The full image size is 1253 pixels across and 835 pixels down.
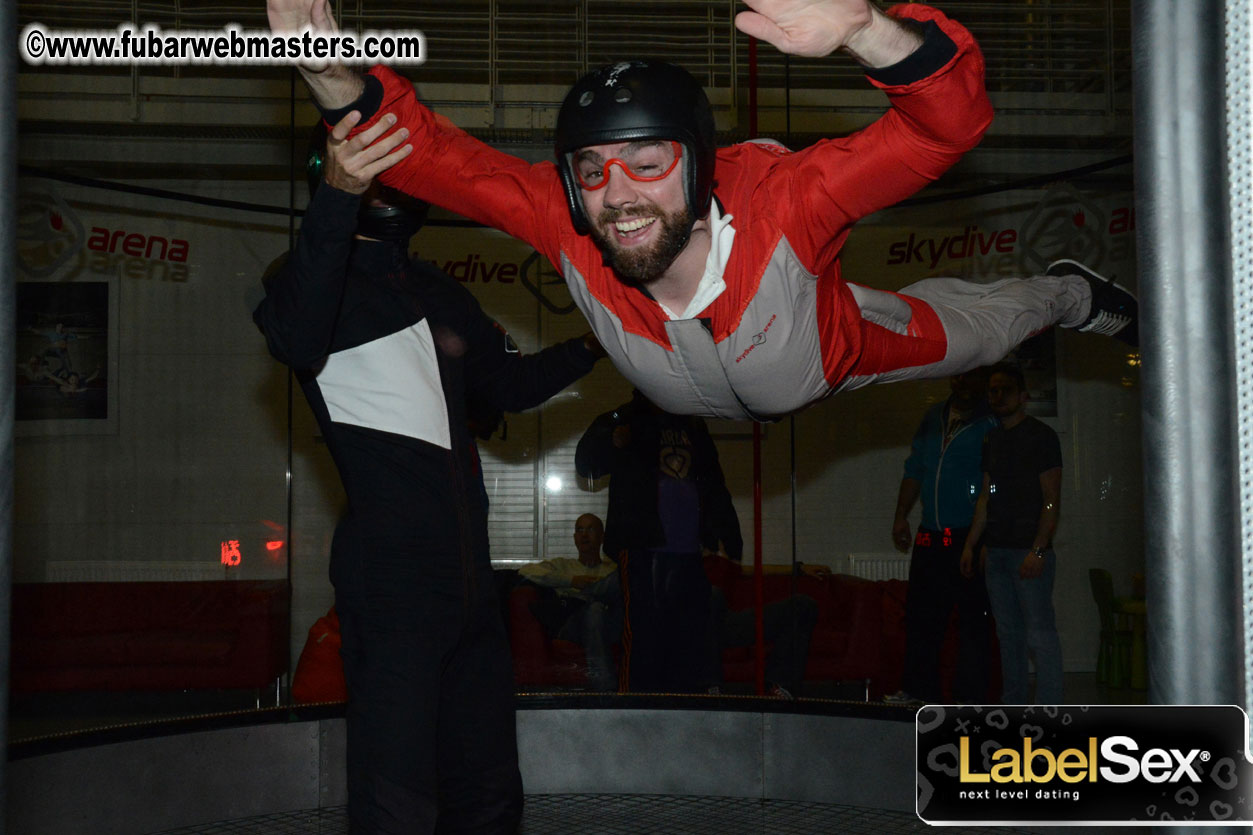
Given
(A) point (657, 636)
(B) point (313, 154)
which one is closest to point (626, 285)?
(B) point (313, 154)

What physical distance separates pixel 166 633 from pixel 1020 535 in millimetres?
3447

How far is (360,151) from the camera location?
5.71ft

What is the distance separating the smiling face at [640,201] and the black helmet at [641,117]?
0.03 m

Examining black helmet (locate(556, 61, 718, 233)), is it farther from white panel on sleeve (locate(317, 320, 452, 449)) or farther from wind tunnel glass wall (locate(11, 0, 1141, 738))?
wind tunnel glass wall (locate(11, 0, 1141, 738))

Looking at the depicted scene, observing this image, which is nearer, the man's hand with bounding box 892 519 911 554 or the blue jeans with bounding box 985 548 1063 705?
the blue jeans with bounding box 985 548 1063 705

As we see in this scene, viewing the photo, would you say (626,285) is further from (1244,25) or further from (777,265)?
(1244,25)

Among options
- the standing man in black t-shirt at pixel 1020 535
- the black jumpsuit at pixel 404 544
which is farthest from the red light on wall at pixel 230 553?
the standing man in black t-shirt at pixel 1020 535

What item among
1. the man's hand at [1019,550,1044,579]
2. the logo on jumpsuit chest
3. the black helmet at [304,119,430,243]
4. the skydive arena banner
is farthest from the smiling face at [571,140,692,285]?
the man's hand at [1019,550,1044,579]

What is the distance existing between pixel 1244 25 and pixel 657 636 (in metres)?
3.40

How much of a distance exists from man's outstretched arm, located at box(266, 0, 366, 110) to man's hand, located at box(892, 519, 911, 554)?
3.12 metres

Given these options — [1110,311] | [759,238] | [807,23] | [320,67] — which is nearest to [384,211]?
[320,67]

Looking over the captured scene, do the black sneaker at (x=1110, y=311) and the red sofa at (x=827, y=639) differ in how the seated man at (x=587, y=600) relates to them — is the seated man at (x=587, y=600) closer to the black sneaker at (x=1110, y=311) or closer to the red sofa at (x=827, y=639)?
the red sofa at (x=827, y=639)

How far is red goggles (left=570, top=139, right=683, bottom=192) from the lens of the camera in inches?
75.9

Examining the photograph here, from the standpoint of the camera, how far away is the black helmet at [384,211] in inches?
87.0
